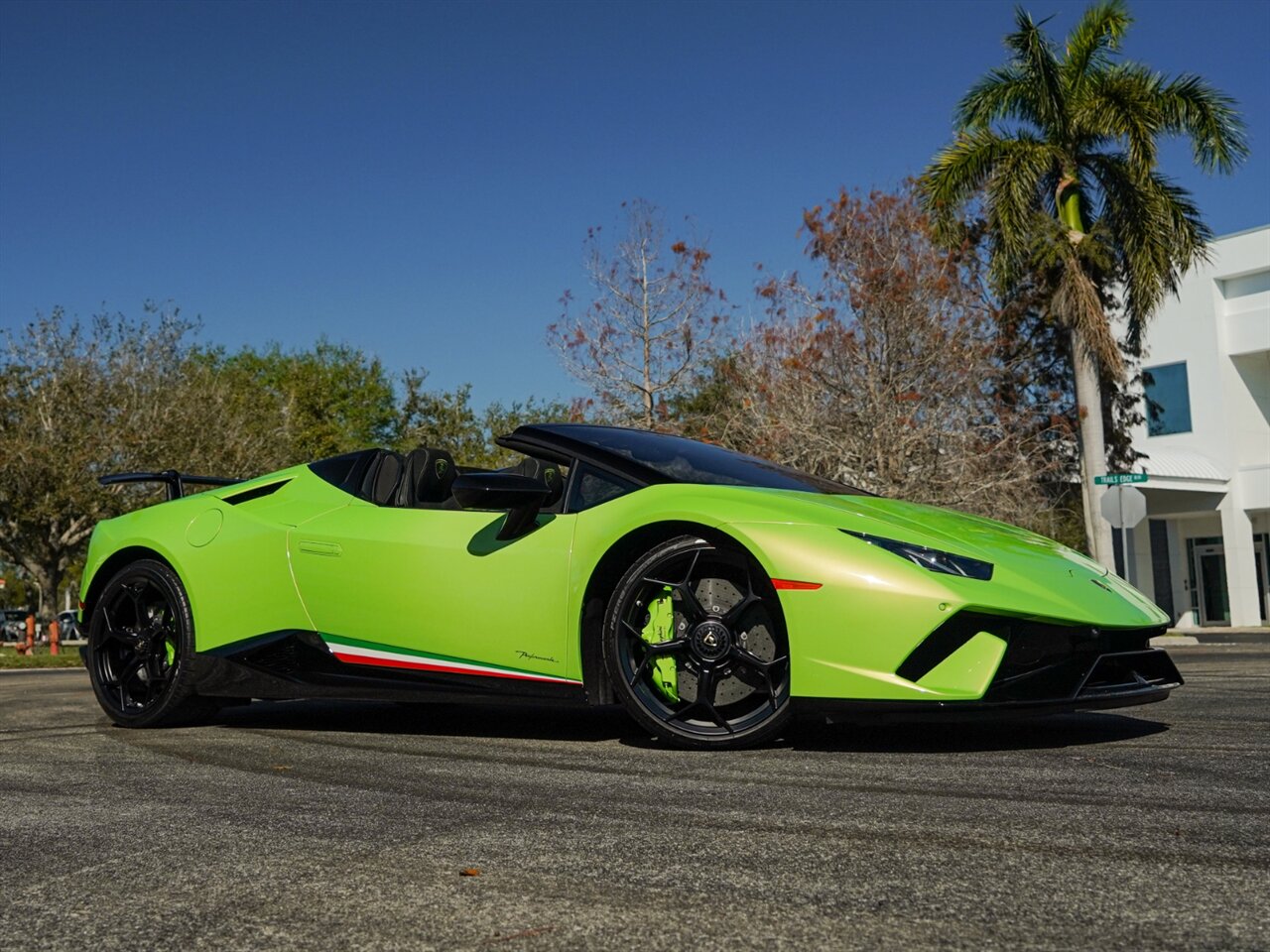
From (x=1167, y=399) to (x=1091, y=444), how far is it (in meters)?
14.6

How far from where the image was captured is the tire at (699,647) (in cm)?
443

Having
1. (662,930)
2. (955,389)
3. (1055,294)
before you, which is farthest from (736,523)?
(1055,294)

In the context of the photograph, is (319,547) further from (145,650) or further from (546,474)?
(145,650)

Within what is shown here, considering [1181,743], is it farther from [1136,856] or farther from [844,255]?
[844,255]

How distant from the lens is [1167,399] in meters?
35.0

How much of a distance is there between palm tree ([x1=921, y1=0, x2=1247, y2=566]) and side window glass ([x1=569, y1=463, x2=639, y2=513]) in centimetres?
1775

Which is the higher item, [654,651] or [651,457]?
[651,457]

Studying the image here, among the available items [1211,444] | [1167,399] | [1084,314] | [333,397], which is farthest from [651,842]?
[333,397]

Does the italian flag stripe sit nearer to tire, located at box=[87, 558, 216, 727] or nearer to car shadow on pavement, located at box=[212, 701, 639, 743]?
car shadow on pavement, located at box=[212, 701, 639, 743]

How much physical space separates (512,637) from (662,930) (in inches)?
109

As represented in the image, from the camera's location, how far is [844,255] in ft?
72.1

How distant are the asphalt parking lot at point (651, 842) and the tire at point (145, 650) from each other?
73 centimetres

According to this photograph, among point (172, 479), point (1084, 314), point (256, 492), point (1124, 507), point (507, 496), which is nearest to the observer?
point (507, 496)

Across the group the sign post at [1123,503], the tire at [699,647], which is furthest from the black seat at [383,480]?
the sign post at [1123,503]
